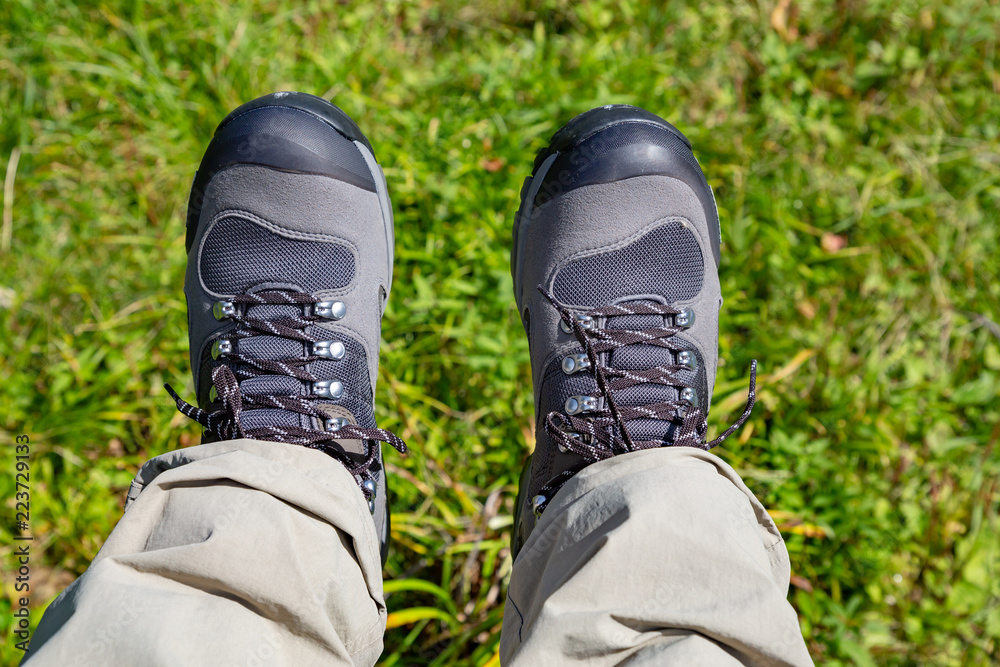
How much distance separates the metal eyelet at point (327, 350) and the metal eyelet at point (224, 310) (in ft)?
0.74

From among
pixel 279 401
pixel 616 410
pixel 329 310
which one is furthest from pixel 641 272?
Answer: pixel 279 401

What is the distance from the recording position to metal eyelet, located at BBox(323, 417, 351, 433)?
1482 mm

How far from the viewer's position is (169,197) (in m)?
2.12

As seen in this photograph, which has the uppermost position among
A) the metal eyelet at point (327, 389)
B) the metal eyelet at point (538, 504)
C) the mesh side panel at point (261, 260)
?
the mesh side panel at point (261, 260)

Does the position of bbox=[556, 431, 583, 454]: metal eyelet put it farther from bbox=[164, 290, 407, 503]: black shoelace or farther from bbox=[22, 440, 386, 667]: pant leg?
bbox=[22, 440, 386, 667]: pant leg

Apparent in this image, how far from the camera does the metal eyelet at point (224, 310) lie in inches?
64.3

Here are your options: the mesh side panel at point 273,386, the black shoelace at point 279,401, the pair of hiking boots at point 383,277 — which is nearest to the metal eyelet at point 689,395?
the pair of hiking boots at point 383,277

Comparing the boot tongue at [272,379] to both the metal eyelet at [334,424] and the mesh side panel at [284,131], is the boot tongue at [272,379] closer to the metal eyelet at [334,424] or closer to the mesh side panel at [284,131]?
the metal eyelet at [334,424]

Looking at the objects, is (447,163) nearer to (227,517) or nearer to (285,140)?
(285,140)

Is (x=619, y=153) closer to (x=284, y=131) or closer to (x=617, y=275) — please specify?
(x=617, y=275)

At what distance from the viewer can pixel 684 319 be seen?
5.49 ft

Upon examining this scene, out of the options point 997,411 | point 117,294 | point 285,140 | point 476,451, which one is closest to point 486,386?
point 476,451

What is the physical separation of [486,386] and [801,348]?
95 centimetres

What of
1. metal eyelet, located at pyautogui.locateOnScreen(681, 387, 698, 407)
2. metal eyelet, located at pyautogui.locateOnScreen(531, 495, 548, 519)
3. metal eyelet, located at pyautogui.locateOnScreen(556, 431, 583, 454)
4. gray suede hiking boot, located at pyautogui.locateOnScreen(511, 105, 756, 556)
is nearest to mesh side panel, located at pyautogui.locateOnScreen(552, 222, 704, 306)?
gray suede hiking boot, located at pyautogui.locateOnScreen(511, 105, 756, 556)
